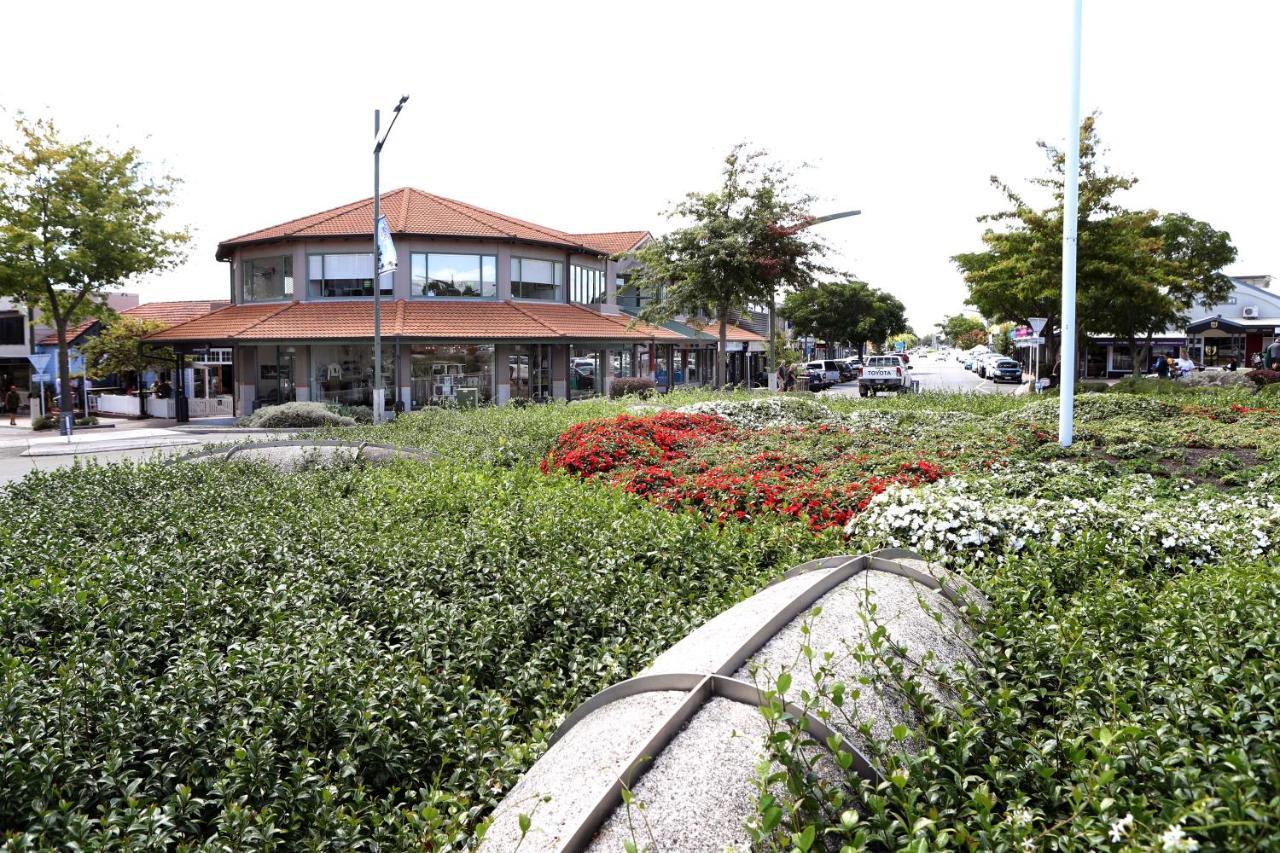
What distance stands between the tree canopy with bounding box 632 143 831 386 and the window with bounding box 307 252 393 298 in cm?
1205

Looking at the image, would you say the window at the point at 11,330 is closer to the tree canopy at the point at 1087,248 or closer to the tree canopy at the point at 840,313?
the tree canopy at the point at 1087,248

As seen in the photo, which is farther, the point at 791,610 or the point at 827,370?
the point at 827,370

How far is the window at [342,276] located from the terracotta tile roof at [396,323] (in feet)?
2.04

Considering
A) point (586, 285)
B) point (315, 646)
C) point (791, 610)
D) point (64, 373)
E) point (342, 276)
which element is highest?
point (586, 285)

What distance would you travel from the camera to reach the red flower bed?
28.5ft

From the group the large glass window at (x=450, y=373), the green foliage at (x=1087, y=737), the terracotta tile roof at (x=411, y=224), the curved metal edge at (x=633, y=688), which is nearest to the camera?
the green foliage at (x=1087, y=737)

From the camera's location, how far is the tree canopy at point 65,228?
32.4 metres

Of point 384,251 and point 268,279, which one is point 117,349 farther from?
point 384,251

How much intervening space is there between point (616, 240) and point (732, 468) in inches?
1580

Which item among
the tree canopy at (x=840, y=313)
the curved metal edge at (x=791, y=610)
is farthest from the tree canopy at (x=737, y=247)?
the tree canopy at (x=840, y=313)


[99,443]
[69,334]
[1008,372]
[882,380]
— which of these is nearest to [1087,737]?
[99,443]

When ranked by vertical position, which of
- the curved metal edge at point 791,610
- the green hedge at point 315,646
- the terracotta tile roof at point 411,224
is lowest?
the green hedge at point 315,646

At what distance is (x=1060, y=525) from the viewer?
6773 mm

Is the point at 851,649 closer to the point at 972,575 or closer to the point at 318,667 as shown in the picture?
the point at 972,575
